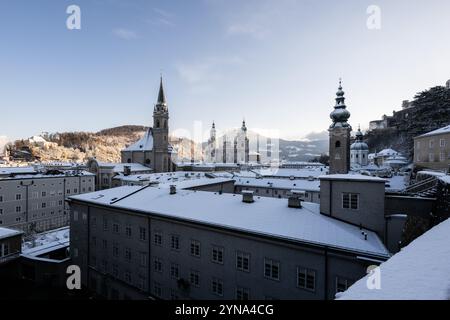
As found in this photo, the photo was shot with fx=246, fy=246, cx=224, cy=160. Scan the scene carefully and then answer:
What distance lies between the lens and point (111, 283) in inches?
857

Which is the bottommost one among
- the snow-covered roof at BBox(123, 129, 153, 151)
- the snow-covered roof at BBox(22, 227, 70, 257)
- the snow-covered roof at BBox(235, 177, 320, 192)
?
the snow-covered roof at BBox(22, 227, 70, 257)

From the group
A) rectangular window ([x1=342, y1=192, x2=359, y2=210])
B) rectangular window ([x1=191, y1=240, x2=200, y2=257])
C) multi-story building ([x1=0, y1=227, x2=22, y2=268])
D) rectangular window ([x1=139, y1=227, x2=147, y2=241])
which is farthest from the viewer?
multi-story building ([x1=0, y1=227, x2=22, y2=268])

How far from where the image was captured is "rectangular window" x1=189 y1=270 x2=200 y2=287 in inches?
667

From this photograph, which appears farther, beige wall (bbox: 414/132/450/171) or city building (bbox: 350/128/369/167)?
city building (bbox: 350/128/369/167)

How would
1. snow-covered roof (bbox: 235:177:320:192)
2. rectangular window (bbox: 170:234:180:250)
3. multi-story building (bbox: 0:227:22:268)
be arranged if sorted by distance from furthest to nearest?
snow-covered roof (bbox: 235:177:320:192)
multi-story building (bbox: 0:227:22:268)
rectangular window (bbox: 170:234:180:250)

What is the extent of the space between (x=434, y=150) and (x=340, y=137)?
1601 centimetres

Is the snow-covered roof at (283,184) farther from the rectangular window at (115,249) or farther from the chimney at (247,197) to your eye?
the rectangular window at (115,249)

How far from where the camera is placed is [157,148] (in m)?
78.3

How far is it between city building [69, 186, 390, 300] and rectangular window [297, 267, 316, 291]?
0.16 ft

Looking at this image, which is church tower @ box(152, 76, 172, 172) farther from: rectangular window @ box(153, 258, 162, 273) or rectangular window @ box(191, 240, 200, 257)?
rectangular window @ box(191, 240, 200, 257)

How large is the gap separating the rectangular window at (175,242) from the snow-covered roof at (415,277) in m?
14.4

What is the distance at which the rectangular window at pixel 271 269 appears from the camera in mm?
14214

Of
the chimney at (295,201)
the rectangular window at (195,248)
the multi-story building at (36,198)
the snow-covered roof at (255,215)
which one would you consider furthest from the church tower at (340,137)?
the multi-story building at (36,198)

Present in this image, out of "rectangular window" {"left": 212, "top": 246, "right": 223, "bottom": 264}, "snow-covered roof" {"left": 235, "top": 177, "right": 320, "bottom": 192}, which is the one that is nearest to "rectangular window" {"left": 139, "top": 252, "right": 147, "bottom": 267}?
"rectangular window" {"left": 212, "top": 246, "right": 223, "bottom": 264}
